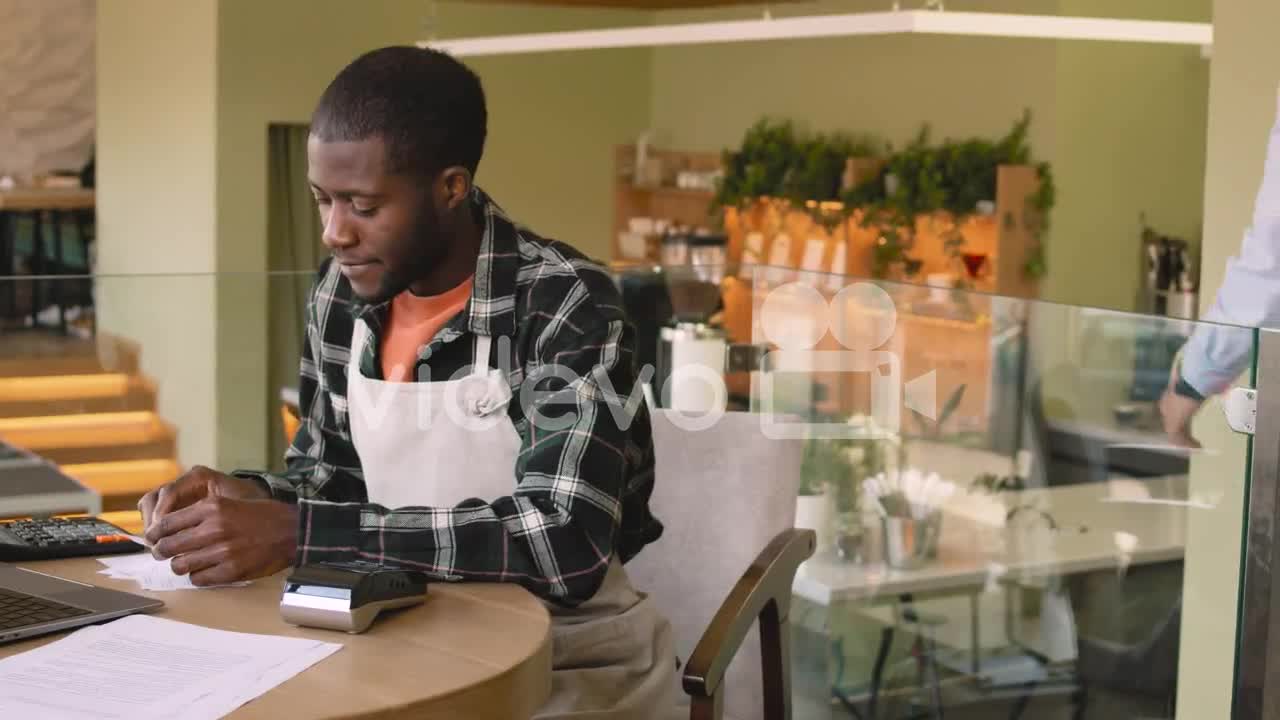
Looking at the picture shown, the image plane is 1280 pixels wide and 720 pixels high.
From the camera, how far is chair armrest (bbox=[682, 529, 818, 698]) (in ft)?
4.83

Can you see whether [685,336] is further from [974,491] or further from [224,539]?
[224,539]

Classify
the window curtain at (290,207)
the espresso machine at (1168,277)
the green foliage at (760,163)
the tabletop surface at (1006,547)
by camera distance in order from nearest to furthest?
the tabletop surface at (1006,547) < the espresso machine at (1168,277) < the window curtain at (290,207) < the green foliage at (760,163)

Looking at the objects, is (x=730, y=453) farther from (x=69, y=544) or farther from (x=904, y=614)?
(x=904, y=614)

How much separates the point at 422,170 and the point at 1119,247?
5346 millimetres

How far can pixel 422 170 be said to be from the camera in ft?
5.10

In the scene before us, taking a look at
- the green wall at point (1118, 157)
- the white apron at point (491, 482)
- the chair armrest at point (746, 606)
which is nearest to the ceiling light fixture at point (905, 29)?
the green wall at point (1118, 157)

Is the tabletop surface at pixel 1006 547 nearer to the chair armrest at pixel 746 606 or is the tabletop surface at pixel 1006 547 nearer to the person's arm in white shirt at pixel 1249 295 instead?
the person's arm in white shirt at pixel 1249 295

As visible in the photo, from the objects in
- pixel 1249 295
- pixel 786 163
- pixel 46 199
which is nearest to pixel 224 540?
pixel 1249 295

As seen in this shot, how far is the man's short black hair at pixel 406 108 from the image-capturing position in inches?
60.2

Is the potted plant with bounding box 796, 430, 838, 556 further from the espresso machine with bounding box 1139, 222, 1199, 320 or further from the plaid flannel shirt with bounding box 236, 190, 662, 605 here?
the espresso machine with bounding box 1139, 222, 1199, 320

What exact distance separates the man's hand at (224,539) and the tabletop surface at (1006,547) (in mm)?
2177

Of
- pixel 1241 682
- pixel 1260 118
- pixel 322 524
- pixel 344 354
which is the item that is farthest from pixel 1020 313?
pixel 322 524

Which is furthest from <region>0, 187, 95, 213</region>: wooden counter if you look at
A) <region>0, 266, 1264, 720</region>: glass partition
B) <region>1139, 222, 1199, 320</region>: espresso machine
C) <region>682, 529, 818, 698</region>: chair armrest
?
<region>682, 529, 818, 698</region>: chair armrest

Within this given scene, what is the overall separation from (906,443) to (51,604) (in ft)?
A: 6.82
